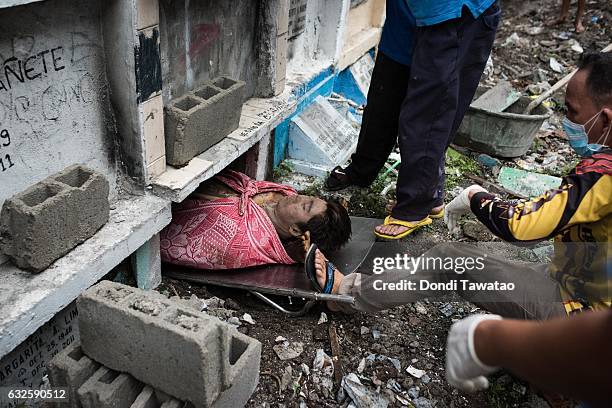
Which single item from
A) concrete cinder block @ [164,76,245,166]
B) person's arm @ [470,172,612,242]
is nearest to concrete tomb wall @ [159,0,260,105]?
concrete cinder block @ [164,76,245,166]

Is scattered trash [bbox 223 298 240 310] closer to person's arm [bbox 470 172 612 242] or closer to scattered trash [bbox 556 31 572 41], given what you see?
person's arm [bbox 470 172 612 242]

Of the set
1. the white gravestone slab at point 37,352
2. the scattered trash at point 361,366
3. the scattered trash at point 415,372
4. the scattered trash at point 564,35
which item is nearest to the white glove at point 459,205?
the scattered trash at point 415,372

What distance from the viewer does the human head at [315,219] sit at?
11.6 feet

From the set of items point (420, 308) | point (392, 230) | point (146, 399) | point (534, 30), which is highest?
point (534, 30)

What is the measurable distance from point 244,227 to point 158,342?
1454 mm

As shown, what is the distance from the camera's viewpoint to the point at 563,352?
1.10 meters

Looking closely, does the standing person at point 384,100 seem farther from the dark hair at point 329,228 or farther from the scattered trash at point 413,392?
the scattered trash at point 413,392

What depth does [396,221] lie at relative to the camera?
152 inches

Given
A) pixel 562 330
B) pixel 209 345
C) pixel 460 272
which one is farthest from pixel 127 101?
pixel 562 330

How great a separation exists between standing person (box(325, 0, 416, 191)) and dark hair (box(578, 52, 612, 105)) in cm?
151

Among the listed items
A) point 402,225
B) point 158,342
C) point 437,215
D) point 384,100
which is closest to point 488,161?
point 437,215

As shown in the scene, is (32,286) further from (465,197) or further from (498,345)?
(465,197)

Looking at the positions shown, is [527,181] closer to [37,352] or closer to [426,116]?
[426,116]

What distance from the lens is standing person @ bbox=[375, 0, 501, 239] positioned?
10.4ft
